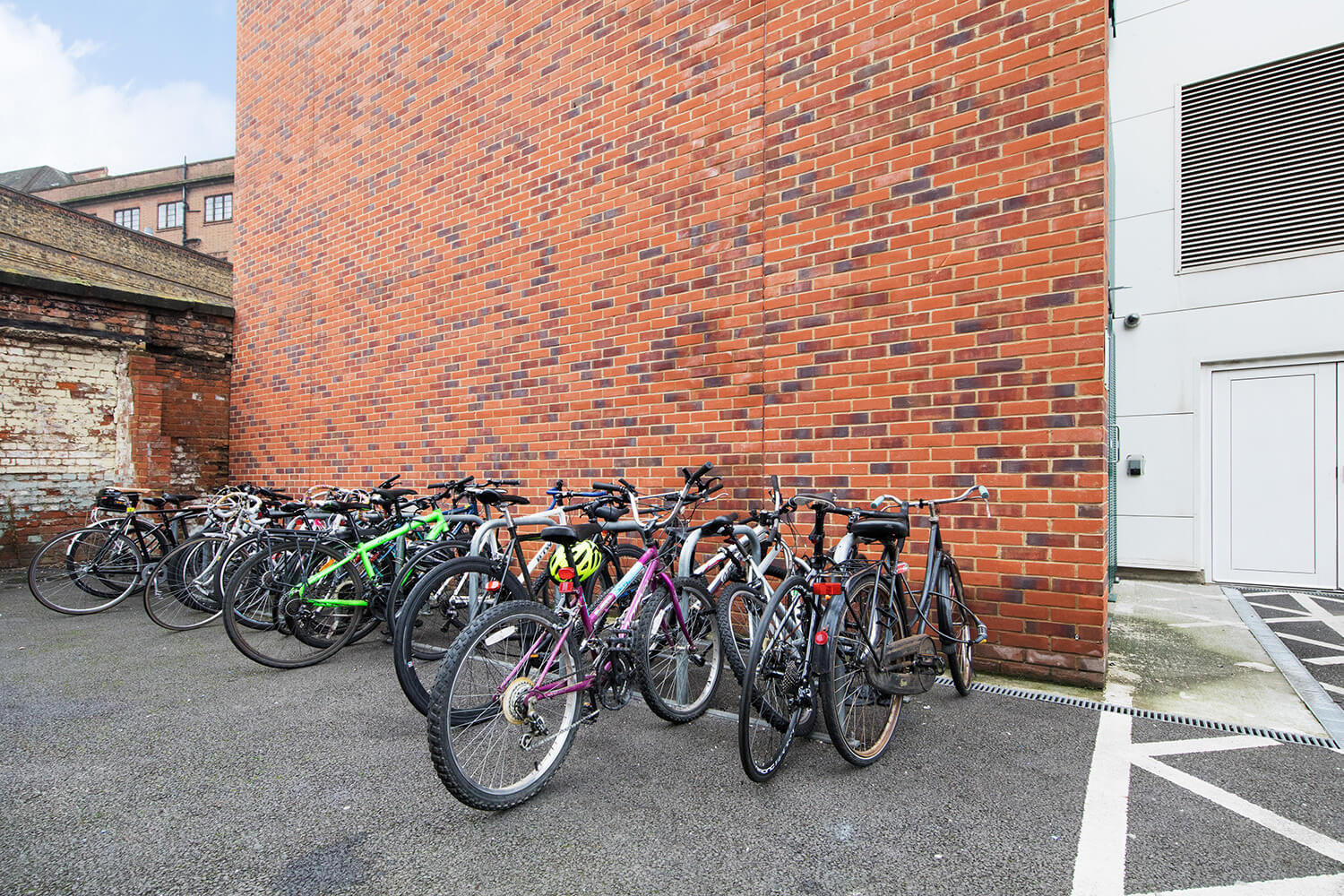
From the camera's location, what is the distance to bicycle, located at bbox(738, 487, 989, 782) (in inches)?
98.4

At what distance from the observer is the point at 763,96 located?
450 centimetres

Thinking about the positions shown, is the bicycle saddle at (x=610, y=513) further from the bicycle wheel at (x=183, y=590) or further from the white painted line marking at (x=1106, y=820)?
the bicycle wheel at (x=183, y=590)

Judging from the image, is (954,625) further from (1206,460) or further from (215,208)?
(215,208)

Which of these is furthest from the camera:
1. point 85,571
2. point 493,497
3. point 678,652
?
point 85,571

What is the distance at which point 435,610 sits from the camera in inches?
139

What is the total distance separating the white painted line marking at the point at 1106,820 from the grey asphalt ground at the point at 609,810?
0.03m

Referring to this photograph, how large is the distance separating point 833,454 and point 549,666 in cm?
232

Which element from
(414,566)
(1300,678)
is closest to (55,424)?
(414,566)

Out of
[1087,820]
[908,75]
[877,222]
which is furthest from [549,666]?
[908,75]

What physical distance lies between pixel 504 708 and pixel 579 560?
579mm

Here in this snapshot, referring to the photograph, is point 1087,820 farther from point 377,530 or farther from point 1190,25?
point 1190,25

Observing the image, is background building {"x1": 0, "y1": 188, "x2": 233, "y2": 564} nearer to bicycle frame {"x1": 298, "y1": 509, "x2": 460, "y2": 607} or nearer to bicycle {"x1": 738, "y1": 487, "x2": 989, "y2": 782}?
bicycle frame {"x1": 298, "y1": 509, "x2": 460, "y2": 607}

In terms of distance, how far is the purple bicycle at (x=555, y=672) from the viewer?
2.25 meters

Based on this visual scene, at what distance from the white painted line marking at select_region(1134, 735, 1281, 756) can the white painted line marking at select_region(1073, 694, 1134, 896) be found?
0.26 feet
